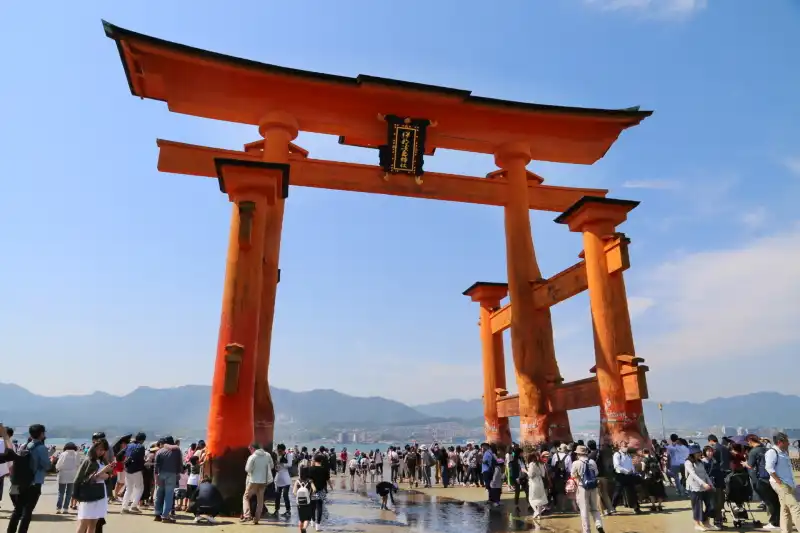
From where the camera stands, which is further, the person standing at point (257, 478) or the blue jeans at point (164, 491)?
the person standing at point (257, 478)

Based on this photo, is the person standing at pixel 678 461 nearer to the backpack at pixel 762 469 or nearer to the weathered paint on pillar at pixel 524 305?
the weathered paint on pillar at pixel 524 305

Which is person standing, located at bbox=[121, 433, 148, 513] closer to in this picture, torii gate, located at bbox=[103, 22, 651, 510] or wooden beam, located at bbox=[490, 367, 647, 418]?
torii gate, located at bbox=[103, 22, 651, 510]

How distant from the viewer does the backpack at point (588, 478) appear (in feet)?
26.6

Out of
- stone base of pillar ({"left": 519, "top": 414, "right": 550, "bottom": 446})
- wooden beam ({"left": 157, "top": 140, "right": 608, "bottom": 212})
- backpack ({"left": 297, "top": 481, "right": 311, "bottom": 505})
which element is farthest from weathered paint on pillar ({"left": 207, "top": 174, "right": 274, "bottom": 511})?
stone base of pillar ({"left": 519, "top": 414, "right": 550, "bottom": 446})

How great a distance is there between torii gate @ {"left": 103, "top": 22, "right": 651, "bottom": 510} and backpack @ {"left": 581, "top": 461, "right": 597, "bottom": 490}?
5.44 meters

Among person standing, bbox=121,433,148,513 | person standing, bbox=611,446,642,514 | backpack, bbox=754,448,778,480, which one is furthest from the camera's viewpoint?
person standing, bbox=611,446,642,514

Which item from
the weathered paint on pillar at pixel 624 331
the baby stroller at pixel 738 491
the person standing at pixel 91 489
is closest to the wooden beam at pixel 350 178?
the weathered paint on pillar at pixel 624 331

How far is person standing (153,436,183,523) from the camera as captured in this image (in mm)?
9539

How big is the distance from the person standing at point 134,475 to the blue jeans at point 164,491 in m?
0.79

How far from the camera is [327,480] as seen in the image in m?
11.0

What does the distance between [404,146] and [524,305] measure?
20.8 ft

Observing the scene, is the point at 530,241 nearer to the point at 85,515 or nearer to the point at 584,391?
the point at 584,391

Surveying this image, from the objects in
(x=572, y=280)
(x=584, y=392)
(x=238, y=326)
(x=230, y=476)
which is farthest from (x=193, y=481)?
(x=572, y=280)

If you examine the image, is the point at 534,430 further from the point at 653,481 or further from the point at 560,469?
the point at 653,481
